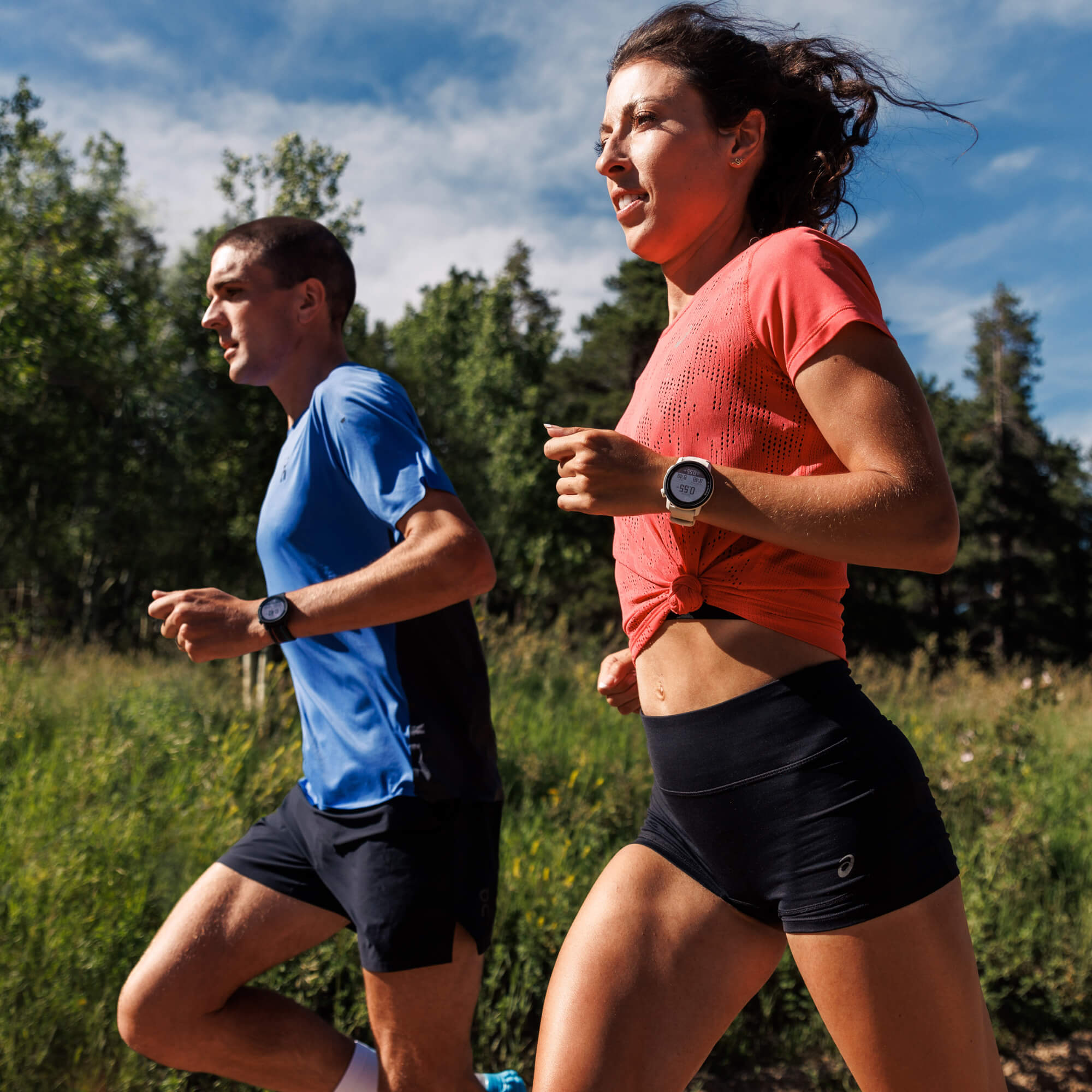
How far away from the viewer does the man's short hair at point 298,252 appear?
2.63m

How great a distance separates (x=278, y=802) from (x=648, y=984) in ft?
10.3

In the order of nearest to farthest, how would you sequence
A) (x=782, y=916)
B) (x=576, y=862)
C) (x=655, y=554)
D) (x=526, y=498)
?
1. (x=782, y=916)
2. (x=655, y=554)
3. (x=576, y=862)
4. (x=526, y=498)

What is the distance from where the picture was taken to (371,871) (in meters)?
2.08

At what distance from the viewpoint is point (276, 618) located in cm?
202

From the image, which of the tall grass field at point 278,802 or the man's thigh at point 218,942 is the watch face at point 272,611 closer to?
the man's thigh at point 218,942

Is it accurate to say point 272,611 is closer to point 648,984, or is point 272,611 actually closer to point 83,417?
point 648,984

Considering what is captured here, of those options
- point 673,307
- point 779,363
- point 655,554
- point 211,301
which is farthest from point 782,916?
point 211,301

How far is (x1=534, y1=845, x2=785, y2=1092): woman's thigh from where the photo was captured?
1524 mm

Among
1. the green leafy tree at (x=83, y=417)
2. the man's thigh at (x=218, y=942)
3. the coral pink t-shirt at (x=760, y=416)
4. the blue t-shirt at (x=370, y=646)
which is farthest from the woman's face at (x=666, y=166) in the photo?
the green leafy tree at (x=83, y=417)

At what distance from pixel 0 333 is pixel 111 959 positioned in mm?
17110

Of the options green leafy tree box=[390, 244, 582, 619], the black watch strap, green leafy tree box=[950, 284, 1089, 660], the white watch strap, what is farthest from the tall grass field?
green leafy tree box=[950, 284, 1089, 660]

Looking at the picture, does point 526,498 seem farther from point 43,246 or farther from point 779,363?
point 779,363

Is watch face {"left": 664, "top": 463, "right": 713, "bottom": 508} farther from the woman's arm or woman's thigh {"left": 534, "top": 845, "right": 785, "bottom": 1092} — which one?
→ woman's thigh {"left": 534, "top": 845, "right": 785, "bottom": 1092}

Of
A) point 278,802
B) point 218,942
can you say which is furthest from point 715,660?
point 278,802
